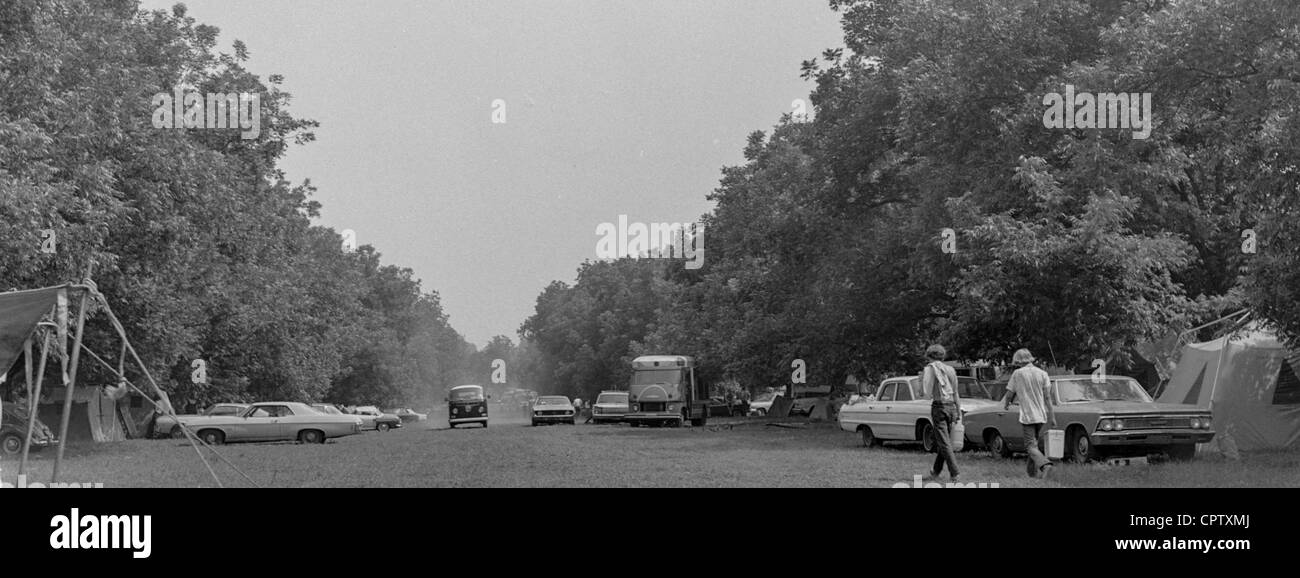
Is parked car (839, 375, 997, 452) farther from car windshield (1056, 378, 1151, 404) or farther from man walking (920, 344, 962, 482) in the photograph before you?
man walking (920, 344, 962, 482)

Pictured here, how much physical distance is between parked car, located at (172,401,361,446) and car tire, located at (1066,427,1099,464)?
74.8 feet

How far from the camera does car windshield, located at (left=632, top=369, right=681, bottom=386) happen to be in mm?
48750

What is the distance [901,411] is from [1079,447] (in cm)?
566

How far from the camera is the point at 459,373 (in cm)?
17700

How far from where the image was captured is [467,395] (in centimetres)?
5103

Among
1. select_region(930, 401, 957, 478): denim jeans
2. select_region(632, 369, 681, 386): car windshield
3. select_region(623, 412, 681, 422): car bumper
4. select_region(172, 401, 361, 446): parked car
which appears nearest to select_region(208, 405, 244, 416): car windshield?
select_region(172, 401, 361, 446): parked car

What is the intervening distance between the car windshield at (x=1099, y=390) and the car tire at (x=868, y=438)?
638 centimetres

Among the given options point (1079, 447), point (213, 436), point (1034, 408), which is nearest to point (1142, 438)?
point (1079, 447)

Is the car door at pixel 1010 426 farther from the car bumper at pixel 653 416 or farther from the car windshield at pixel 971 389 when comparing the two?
the car bumper at pixel 653 416

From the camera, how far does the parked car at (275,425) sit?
114ft

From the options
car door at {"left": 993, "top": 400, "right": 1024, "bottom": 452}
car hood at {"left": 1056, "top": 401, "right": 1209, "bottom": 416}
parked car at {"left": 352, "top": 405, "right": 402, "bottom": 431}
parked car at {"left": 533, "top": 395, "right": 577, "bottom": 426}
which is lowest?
parked car at {"left": 352, "top": 405, "right": 402, "bottom": 431}
